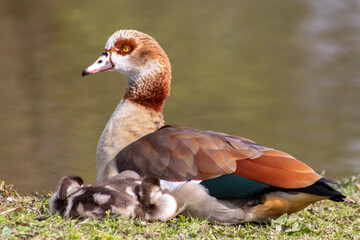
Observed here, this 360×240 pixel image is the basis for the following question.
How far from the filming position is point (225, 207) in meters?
5.18

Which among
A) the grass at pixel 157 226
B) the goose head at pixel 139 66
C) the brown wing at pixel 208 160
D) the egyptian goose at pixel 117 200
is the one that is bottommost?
the grass at pixel 157 226

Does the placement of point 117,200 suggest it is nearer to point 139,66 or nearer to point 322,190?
point 322,190

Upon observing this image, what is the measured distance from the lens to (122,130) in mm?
6074

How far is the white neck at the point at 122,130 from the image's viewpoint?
19.2 feet

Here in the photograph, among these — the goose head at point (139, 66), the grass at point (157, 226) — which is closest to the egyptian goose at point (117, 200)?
the grass at point (157, 226)

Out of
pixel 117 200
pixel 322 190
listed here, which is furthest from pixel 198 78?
pixel 117 200

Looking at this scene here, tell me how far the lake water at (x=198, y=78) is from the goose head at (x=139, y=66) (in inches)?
102

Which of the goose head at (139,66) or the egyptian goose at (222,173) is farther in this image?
the goose head at (139,66)

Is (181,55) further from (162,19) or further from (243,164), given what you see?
(243,164)

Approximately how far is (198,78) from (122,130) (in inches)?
340

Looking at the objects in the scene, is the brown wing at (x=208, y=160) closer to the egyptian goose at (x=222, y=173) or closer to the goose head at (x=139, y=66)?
the egyptian goose at (x=222, y=173)

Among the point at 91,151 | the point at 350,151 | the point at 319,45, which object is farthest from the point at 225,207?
the point at 319,45

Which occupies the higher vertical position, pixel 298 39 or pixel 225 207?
pixel 298 39

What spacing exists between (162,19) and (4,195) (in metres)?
14.2
